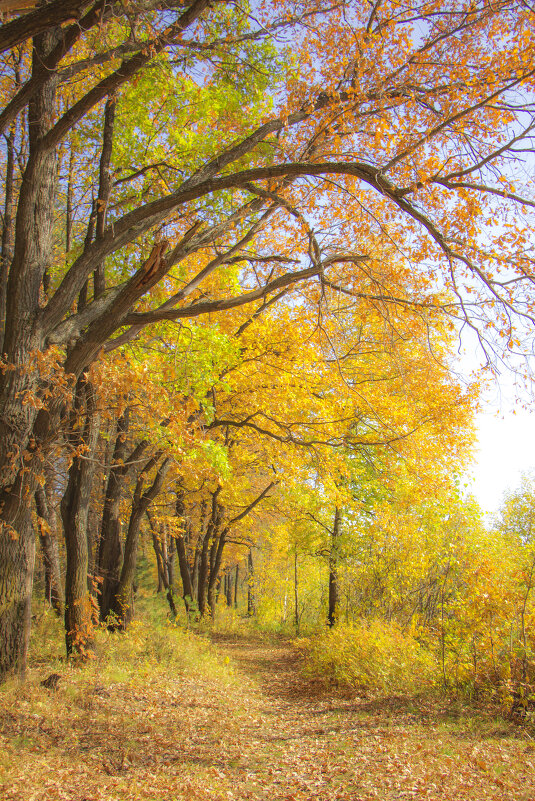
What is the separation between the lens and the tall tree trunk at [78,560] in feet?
28.1

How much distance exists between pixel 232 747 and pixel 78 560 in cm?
424

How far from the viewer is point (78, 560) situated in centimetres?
890

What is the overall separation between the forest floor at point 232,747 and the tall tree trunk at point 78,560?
0.68 meters

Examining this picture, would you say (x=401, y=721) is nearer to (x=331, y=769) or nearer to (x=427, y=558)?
(x=331, y=769)

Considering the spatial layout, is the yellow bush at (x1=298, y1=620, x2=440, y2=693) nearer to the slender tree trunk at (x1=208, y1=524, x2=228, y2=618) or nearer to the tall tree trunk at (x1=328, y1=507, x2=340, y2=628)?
the tall tree trunk at (x1=328, y1=507, x2=340, y2=628)

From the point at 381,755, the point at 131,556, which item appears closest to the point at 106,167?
the point at 131,556

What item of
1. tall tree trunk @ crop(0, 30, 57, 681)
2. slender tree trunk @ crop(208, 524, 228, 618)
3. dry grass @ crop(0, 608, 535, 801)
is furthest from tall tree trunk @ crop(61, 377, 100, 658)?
slender tree trunk @ crop(208, 524, 228, 618)

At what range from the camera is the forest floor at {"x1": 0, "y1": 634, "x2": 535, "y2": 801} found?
4.82m

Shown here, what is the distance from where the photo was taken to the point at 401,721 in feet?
24.2

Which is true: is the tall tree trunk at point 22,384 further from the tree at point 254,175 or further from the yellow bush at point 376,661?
the yellow bush at point 376,661

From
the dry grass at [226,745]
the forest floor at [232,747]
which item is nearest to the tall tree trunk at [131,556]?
the dry grass at [226,745]

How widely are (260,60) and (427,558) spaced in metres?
10.6

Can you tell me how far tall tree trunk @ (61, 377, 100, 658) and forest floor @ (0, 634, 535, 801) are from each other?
2.25ft

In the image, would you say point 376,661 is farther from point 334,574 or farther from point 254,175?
point 254,175
